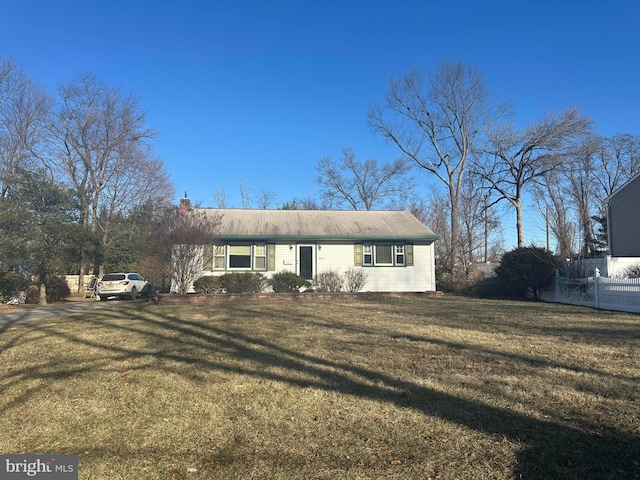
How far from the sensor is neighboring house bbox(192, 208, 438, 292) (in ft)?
65.8

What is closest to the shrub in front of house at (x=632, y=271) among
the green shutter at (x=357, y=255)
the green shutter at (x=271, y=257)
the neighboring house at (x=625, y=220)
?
the neighboring house at (x=625, y=220)

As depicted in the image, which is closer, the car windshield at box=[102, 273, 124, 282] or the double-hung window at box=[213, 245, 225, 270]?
the double-hung window at box=[213, 245, 225, 270]

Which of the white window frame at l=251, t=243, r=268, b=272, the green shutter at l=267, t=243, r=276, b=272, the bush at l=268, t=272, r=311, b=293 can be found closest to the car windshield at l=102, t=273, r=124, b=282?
the white window frame at l=251, t=243, r=268, b=272

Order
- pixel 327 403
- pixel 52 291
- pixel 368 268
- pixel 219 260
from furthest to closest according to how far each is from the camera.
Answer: pixel 368 268
pixel 219 260
pixel 52 291
pixel 327 403

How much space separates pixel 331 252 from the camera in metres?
20.6

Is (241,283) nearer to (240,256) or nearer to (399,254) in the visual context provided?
Result: (240,256)

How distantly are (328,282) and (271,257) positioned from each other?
308 cm

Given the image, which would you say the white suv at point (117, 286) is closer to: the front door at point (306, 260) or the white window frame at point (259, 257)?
the white window frame at point (259, 257)

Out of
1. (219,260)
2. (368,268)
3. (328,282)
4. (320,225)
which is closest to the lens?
(328,282)

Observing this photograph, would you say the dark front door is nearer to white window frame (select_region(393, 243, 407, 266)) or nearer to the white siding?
the white siding

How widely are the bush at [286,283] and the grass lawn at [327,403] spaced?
9.70 metres

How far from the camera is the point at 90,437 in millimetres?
3750

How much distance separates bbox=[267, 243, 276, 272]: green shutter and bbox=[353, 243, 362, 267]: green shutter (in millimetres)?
3804

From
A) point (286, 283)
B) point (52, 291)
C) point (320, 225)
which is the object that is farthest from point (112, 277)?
point (320, 225)
